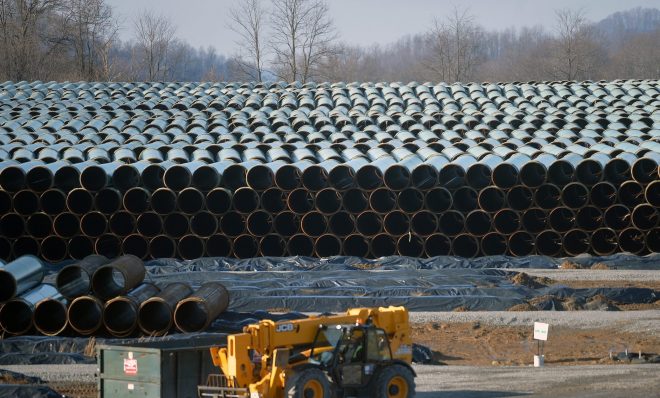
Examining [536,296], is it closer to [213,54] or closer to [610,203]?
[610,203]

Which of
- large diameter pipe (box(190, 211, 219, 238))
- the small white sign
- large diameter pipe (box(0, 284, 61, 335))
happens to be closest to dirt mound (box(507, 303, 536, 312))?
the small white sign

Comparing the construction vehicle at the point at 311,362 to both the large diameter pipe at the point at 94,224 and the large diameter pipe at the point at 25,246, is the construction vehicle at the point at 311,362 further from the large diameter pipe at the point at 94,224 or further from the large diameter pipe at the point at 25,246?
the large diameter pipe at the point at 25,246

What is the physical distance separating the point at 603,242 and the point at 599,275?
2.98 m

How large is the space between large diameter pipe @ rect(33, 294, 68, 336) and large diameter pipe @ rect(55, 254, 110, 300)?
258 mm

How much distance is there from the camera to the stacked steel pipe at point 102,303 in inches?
531

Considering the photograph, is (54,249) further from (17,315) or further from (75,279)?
(17,315)

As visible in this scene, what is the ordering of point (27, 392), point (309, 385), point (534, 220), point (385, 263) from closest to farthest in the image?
point (309, 385) → point (27, 392) → point (385, 263) → point (534, 220)

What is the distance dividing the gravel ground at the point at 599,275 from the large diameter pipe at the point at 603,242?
2.19 meters

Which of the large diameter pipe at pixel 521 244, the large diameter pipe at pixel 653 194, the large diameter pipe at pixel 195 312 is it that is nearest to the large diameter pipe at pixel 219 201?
the large diameter pipe at pixel 521 244

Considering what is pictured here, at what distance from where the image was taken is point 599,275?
18.5 m

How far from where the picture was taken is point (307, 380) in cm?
862

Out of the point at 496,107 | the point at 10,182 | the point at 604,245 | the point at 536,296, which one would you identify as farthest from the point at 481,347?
the point at 496,107

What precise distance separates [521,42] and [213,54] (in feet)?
154

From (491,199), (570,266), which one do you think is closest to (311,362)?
(570,266)
